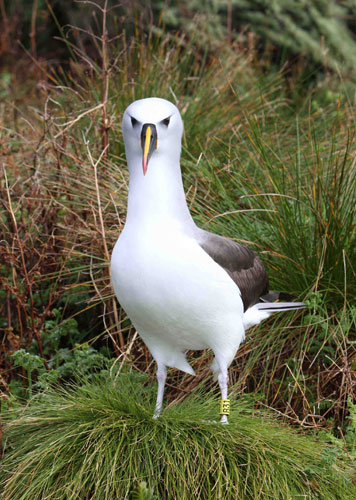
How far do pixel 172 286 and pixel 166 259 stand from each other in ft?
0.33

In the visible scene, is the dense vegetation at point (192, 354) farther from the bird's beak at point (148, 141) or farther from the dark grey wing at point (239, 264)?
the bird's beak at point (148, 141)

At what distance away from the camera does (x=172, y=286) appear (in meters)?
2.66

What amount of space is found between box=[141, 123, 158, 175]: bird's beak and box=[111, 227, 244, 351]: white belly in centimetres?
26

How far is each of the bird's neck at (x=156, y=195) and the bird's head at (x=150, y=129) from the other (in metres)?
0.04

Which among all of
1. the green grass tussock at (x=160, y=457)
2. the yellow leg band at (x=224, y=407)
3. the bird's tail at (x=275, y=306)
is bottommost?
the green grass tussock at (x=160, y=457)

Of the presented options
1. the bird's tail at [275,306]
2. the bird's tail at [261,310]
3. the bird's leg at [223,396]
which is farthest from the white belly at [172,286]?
the bird's tail at [275,306]

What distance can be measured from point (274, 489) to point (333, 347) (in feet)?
4.01

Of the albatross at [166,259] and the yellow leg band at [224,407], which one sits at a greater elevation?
the albatross at [166,259]

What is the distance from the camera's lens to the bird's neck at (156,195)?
272 centimetres

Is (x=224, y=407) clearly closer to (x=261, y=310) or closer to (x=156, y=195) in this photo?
(x=261, y=310)

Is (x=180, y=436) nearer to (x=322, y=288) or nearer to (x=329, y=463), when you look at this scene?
(x=329, y=463)

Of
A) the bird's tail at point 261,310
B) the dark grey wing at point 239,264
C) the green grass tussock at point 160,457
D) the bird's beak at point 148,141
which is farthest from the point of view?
the bird's tail at point 261,310

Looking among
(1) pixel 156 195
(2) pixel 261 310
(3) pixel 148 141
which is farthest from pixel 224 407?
(3) pixel 148 141

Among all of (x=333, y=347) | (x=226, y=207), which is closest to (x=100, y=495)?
(x=333, y=347)
